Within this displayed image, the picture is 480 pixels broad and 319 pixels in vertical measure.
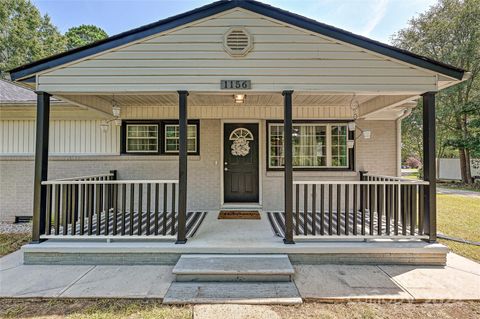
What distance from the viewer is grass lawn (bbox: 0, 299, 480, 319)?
99.5 inches

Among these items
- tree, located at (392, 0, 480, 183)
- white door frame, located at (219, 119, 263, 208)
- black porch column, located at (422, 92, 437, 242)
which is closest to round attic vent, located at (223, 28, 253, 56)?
white door frame, located at (219, 119, 263, 208)

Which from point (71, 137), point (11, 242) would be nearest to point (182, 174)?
point (11, 242)

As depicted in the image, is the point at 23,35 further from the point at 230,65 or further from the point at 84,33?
the point at 230,65

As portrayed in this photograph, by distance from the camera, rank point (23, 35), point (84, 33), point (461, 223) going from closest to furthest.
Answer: point (461, 223) → point (23, 35) → point (84, 33)

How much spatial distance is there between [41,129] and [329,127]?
5860mm

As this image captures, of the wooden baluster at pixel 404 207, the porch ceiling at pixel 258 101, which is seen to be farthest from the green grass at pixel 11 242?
the wooden baluster at pixel 404 207

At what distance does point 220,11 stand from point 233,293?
4.05 m

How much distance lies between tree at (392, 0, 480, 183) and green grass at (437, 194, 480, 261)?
881cm

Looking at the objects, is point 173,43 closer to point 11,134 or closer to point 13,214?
point 11,134

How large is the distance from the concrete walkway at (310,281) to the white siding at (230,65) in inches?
108

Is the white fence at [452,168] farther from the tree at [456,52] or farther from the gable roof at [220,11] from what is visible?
the gable roof at [220,11]

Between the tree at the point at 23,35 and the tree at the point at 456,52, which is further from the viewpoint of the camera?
the tree at the point at 23,35

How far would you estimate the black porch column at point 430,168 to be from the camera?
377cm

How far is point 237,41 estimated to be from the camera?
3.77 m
